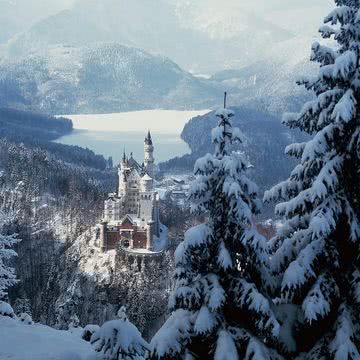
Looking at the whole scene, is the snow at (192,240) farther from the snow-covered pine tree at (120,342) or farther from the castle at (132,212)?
the castle at (132,212)

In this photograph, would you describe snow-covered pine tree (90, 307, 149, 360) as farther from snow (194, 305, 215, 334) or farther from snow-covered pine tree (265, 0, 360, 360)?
snow-covered pine tree (265, 0, 360, 360)

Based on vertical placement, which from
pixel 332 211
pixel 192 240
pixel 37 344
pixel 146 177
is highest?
pixel 332 211

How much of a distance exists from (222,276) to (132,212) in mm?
66384

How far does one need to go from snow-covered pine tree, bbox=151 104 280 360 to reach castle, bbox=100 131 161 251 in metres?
58.3

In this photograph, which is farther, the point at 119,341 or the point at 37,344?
the point at 37,344

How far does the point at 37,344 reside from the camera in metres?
18.0

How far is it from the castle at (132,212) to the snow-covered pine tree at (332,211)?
5845 centimetres

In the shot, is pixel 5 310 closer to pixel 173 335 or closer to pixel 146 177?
pixel 173 335

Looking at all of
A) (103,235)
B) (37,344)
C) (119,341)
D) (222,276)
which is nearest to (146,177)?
(103,235)

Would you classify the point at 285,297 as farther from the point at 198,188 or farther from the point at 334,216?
the point at 198,188

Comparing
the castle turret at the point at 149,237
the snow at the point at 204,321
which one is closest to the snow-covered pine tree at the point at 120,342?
the snow at the point at 204,321

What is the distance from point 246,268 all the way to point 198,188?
1.92 m

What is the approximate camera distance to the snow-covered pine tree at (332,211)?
1095 cm

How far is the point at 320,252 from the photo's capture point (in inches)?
452
